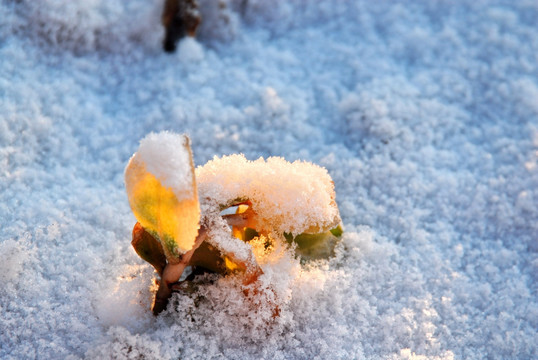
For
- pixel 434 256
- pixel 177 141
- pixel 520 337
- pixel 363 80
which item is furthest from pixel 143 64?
pixel 520 337

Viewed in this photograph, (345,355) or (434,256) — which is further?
(434,256)

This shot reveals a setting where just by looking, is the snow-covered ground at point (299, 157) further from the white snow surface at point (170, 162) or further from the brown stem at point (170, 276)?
the white snow surface at point (170, 162)

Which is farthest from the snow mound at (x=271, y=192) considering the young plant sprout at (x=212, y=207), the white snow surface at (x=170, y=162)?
the white snow surface at (x=170, y=162)

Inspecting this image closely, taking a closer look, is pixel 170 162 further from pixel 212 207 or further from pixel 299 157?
pixel 299 157

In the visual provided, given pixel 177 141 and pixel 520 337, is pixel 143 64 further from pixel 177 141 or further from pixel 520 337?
pixel 520 337

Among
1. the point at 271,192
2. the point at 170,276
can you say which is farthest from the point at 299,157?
the point at 170,276

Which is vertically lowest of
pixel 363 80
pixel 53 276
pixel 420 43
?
pixel 53 276
